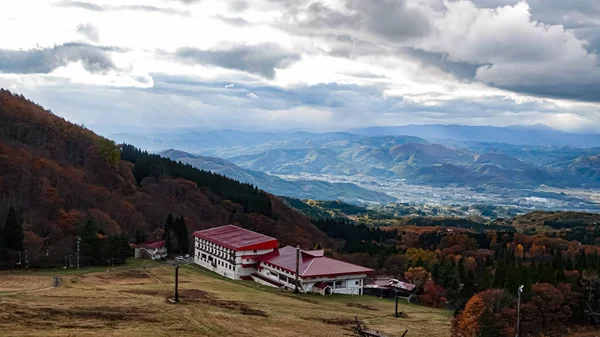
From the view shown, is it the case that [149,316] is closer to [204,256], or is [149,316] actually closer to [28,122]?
[204,256]

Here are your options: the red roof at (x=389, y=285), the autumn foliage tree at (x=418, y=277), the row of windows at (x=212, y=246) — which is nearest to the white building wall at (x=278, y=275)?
the row of windows at (x=212, y=246)

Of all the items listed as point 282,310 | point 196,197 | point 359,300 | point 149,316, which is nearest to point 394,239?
point 196,197

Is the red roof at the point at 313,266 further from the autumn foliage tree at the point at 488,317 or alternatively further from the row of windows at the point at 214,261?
the autumn foliage tree at the point at 488,317

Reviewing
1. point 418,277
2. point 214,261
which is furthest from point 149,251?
point 418,277

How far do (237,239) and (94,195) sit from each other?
1303 inches

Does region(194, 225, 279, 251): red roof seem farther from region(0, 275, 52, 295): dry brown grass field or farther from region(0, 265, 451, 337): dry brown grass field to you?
region(0, 275, 52, 295): dry brown grass field

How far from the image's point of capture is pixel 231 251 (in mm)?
78312

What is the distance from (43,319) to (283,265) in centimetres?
3799

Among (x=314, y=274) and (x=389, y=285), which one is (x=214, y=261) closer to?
(x=314, y=274)

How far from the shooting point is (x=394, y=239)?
504 ft

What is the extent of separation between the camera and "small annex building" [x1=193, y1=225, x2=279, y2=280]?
78125 millimetres

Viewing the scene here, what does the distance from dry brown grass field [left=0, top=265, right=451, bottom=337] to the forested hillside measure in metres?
18.0

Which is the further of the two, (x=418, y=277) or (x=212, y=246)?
(x=212, y=246)

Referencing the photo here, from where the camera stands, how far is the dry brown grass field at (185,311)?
3694 centimetres
